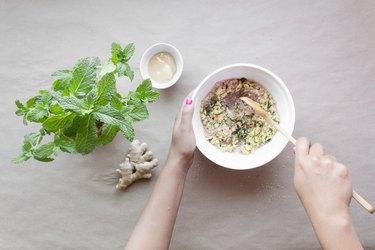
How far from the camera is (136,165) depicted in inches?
49.3

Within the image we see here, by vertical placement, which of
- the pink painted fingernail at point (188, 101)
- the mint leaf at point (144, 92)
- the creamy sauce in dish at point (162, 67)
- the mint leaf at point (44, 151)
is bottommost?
the mint leaf at point (44, 151)

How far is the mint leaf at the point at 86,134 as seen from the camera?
950 mm

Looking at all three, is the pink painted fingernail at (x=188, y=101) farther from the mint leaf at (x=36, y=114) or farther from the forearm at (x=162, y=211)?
the mint leaf at (x=36, y=114)

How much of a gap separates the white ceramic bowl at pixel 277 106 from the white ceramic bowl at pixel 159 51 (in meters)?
0.10

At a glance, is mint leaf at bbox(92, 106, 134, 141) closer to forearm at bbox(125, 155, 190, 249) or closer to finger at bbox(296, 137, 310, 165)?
forearm at bbox(125, 155, 190, 249)

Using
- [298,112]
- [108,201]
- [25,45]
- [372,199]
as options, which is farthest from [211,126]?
[25,45]

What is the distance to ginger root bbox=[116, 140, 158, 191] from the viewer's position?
4.10 ft

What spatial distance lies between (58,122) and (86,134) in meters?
0.07

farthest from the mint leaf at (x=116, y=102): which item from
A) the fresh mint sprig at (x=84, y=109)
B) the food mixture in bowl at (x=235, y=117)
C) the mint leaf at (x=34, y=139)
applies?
the food mixture in bowl at (x=235, y=117)

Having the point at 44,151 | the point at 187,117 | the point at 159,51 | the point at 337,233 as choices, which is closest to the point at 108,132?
the point at 44,151

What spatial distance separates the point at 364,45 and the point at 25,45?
1.05 meters

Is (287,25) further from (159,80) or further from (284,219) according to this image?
(284,219)

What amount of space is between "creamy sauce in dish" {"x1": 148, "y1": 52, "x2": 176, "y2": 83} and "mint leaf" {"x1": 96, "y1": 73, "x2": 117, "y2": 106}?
328 millimetres

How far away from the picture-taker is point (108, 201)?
4.24 feet
